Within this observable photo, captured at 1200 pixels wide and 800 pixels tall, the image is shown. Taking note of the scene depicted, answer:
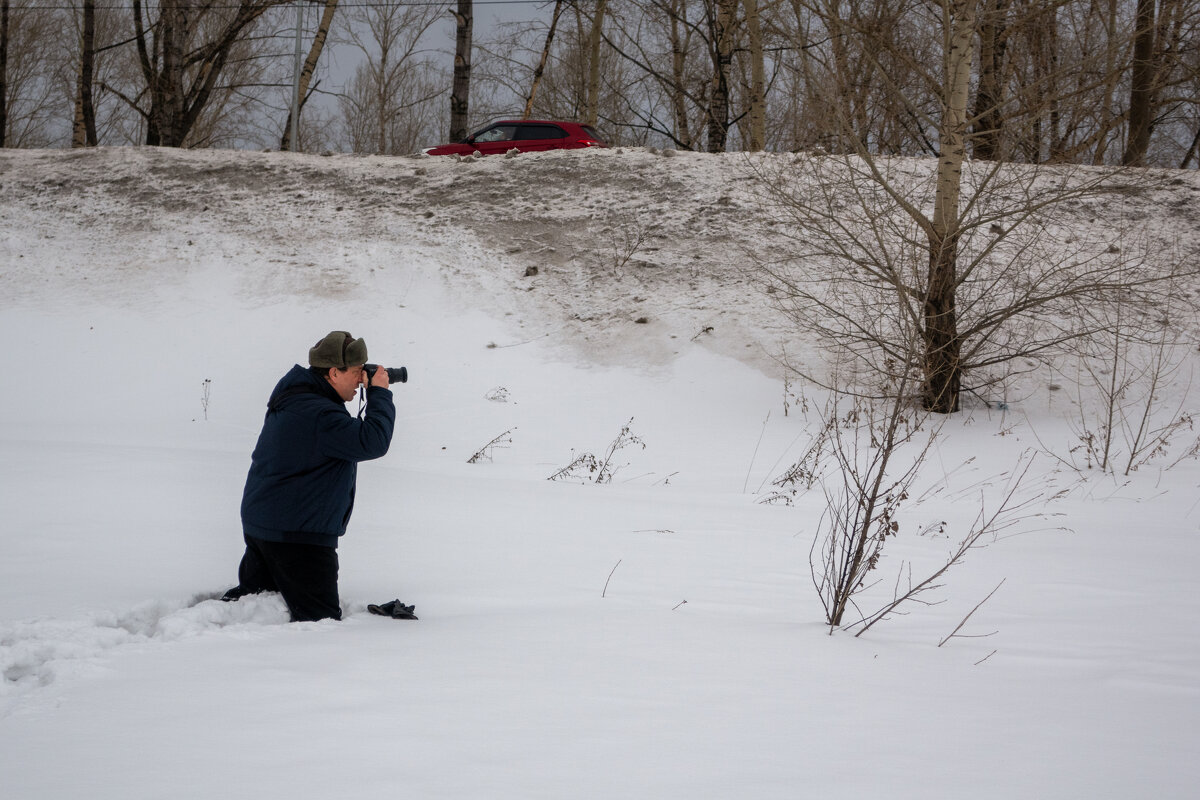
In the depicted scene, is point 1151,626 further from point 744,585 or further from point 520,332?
point 520,332

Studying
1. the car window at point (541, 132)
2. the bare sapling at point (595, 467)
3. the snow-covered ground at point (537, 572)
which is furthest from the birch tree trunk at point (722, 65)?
the bare sapling at point (595, 467)

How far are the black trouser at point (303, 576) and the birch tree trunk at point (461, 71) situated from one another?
48.5 ft

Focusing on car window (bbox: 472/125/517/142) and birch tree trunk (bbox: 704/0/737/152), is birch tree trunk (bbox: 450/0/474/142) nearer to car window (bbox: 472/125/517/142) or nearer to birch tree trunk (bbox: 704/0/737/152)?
car window (bbox: 472/125/517/142)

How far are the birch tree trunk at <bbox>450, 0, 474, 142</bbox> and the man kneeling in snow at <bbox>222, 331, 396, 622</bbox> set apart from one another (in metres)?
14.6

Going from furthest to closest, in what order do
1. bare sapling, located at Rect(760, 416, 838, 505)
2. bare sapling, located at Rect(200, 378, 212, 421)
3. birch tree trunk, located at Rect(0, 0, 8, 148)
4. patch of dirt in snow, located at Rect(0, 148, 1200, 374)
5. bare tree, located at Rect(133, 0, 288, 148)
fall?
birch tree trunk, located at Rect(0, 0, 8, 148) → bare tree, located at Rect(133, 0, 288, 148) → patch of dirt in snow, located at Rect(0, 148, 1200, 374) → bare sapling, located at Rect(200, 378, 212, 421) → bare sapling, located at Rect(760, 416, 838, 505)

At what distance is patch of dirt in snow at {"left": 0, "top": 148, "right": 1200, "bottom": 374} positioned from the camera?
1198 cm

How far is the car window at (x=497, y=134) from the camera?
54.4 ft

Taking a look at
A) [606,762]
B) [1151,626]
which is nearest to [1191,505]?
[1151,626]

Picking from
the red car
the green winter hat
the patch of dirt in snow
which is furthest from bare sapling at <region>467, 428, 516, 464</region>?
the red car

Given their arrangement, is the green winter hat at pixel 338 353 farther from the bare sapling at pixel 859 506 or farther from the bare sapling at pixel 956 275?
the bare sapling at pixel 956 275

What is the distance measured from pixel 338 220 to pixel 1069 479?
Result: 36.2ft

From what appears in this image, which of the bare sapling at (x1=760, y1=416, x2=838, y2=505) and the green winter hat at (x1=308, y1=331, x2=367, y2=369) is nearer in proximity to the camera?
the green winter hat at (x1=308, y1=331, x2=367, y2=369)

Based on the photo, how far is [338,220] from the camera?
13859 millimetres

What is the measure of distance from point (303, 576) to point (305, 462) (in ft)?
1.46
